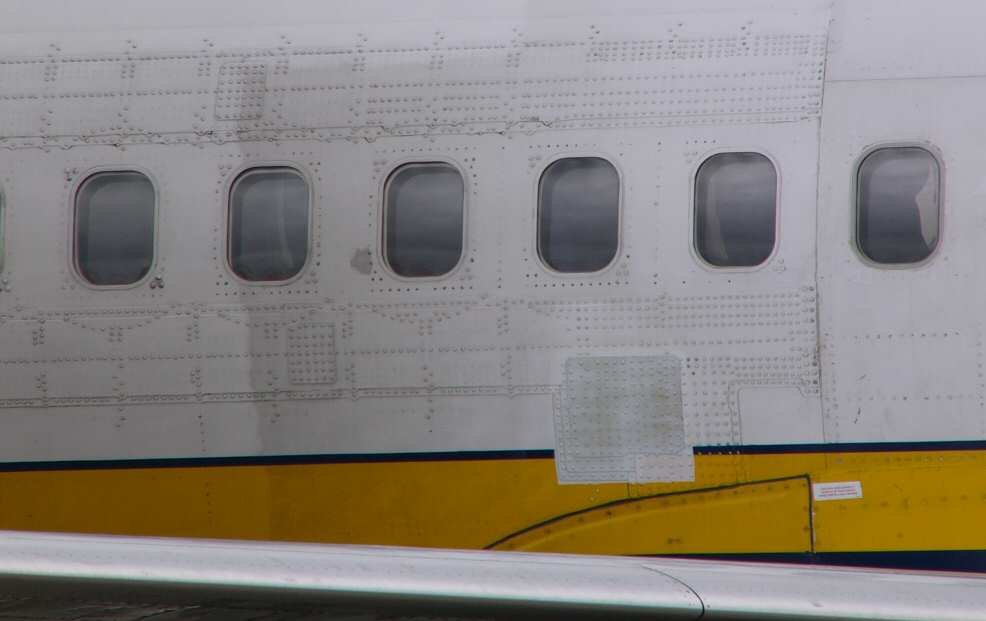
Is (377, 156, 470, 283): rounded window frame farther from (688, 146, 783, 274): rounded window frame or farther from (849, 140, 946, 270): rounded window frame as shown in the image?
(849, 140, 946, 270): rounded window frame

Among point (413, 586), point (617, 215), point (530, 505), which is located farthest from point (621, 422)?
point (413, 586)

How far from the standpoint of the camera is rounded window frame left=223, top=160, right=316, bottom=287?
671 centimetres

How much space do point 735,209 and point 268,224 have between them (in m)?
2.26

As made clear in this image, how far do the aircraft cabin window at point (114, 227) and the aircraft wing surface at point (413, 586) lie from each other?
350 centimetres

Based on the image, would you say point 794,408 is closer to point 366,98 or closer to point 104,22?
point 366,98

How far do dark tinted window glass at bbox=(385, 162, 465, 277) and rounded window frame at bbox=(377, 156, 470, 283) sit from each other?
0.04 feet

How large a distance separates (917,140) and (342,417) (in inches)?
116

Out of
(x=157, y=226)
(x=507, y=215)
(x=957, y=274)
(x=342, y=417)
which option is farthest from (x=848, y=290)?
(x=157, y=226)

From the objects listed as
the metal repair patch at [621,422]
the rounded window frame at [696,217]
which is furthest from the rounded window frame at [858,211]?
the metal repair patch at [621,422]

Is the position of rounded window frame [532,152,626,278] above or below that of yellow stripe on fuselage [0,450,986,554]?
above

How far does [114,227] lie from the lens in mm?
6910

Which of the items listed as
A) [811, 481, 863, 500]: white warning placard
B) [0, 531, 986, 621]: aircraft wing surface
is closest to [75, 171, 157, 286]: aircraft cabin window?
[811, 481, 863, 500]: white warning placard

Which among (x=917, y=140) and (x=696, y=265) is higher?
(x=917, y=140)

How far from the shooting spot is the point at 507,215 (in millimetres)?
6594
